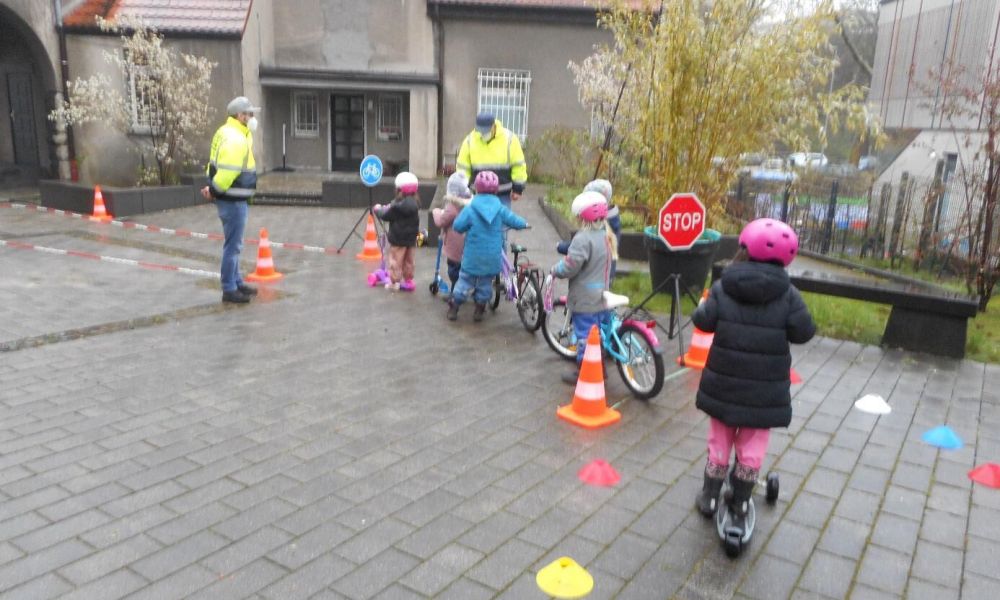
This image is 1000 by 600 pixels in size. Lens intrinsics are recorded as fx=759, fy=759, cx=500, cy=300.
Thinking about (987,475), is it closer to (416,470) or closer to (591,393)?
(591,393)

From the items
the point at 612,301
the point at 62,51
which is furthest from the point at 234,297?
the point at 62,51

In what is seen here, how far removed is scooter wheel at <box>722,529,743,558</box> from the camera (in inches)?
144

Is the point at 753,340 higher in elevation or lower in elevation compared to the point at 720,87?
lower

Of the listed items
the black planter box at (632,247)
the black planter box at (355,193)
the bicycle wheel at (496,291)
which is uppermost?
the black planter box at (355,193)

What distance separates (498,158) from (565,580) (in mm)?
5985

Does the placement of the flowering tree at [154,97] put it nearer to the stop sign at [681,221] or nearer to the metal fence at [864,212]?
the metal fence at [864,212]

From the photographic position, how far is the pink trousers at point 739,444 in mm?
3887

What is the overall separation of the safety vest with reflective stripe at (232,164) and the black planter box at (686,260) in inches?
175

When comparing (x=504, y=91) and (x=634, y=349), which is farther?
(x=504, y=91)

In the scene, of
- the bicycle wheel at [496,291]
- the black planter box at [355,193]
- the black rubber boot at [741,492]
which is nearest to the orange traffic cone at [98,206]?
the black planter box at [355,193]

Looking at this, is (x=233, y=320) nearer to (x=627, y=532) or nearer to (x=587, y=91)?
(x=627, y=532)

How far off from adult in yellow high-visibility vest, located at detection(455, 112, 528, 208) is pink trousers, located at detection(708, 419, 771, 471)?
16.7 ft

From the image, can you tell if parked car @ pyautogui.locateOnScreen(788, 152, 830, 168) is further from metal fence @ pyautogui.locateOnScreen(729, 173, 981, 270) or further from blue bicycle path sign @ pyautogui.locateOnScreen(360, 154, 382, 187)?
blue bicycle path sign @ pyautogui.locateOnScreen(360, 154, 382, 187)

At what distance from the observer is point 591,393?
17.6 feet
